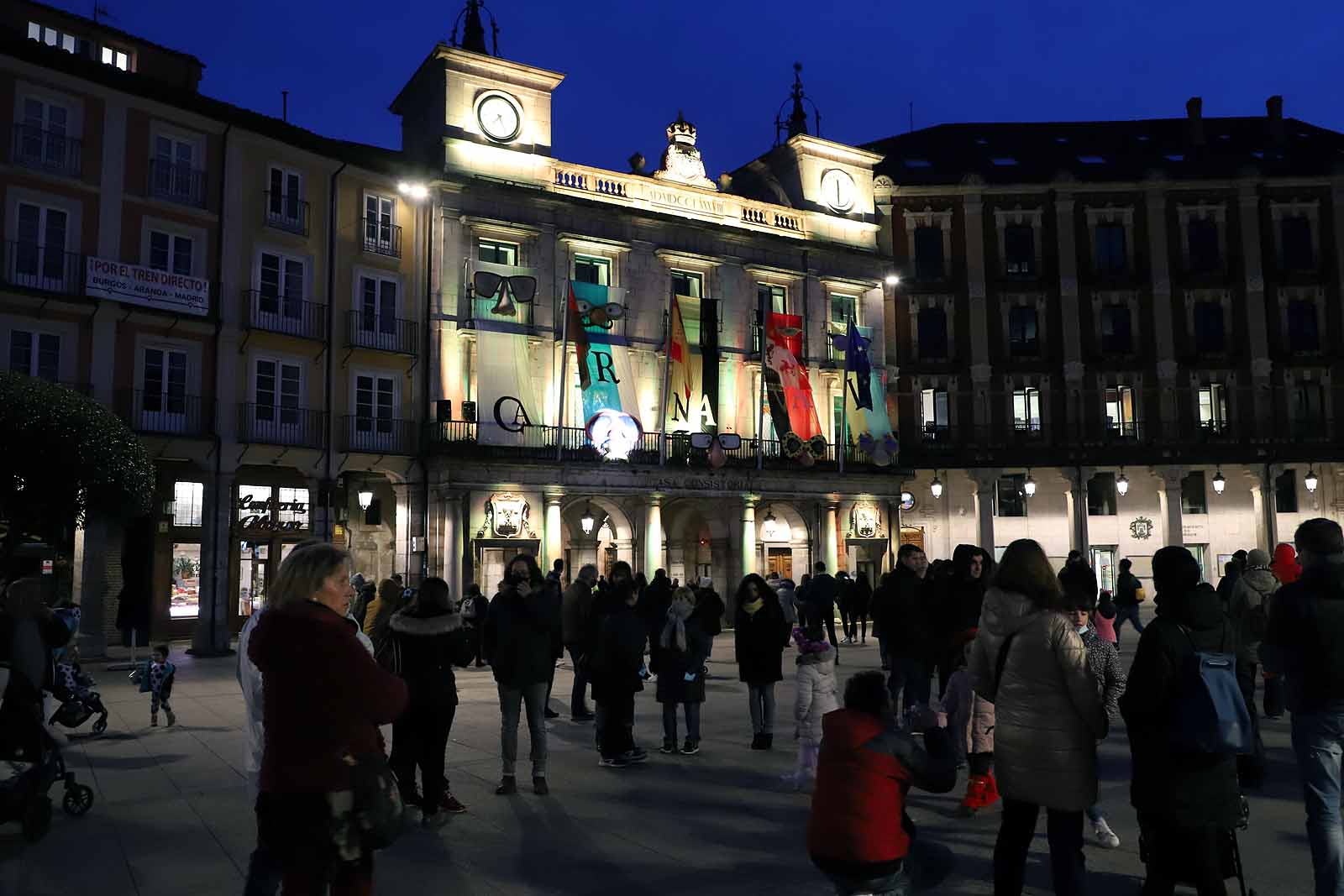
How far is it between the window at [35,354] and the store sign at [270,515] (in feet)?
19.5

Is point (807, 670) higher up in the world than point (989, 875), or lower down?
higher up

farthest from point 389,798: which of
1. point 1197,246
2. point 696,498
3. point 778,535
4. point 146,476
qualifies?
point 1197,246

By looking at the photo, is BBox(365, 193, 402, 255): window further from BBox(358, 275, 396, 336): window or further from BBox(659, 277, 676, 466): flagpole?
BBox(659, 277, 676, 466): flagpole

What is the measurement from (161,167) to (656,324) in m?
14.8

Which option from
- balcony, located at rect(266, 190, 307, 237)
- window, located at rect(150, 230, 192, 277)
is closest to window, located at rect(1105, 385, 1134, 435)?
balcony, located at rect(266, 190, 307, 237)

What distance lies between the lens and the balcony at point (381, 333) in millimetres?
28078

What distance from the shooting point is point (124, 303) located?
2377 cm

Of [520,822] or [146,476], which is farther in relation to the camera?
[146,476]

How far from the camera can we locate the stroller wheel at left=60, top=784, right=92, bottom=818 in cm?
805

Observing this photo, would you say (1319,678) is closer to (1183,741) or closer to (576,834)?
(1183,741)

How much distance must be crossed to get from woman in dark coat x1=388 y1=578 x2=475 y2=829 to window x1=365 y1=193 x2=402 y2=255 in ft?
75.2

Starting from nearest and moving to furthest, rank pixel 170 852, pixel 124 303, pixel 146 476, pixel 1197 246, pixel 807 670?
pixel 170 852 < pixel 807 670 < pixel 146 476 < pixel 124 303 < pixel 1197 246

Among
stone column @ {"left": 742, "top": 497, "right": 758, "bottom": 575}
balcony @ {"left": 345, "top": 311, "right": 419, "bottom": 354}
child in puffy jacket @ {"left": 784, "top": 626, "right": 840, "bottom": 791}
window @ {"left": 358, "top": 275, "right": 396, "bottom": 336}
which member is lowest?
child in puffy jacket @ {"left": 784, "top": 626, "right": 840, "bottom": 791}

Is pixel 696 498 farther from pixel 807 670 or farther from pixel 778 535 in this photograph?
pixel 807 670
